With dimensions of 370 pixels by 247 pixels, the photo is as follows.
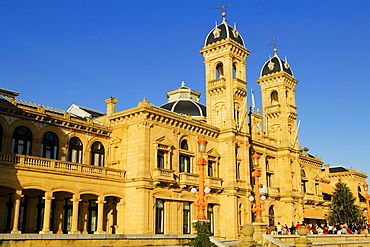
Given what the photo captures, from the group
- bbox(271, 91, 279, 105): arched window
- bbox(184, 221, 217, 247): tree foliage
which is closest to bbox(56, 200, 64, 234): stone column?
bbox(184, 221, 217, 247): tree foliage

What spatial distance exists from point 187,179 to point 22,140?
14.5 m

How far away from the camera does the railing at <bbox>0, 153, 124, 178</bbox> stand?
29344 mm

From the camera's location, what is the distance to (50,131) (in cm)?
3550

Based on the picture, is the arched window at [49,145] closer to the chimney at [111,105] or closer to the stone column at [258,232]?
the chimney at [111,105]

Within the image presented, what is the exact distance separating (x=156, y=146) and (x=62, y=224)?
32.6 ft

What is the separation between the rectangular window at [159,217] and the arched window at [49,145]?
9.54 meters

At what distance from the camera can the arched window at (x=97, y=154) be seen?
38656 mm

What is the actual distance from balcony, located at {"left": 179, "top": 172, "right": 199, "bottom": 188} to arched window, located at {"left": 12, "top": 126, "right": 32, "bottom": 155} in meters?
13.2

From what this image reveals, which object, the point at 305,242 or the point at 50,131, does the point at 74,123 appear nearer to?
the point at 50,131

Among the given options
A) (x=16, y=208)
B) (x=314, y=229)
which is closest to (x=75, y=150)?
(x=16, y=208)

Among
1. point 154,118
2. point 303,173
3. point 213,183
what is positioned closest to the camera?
point 154,118

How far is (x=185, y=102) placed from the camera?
2093 inches

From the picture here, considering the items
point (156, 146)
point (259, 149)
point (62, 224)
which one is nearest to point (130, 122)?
point (156, 146)

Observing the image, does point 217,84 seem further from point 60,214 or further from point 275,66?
point 60,214
